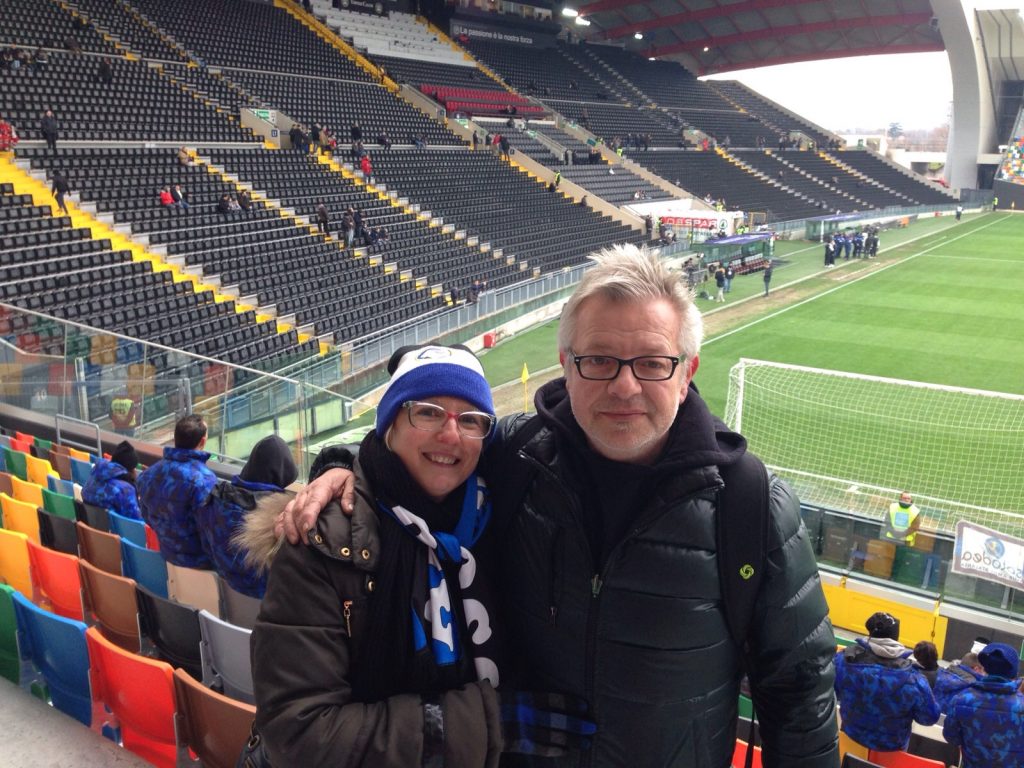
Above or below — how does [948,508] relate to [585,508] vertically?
Result: below

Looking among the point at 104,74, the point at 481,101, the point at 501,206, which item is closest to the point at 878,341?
the point at 501,206

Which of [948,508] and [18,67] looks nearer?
[948,508]

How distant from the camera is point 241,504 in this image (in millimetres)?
3436

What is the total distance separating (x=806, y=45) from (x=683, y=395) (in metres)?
64.9

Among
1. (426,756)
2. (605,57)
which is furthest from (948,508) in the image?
(605,57)

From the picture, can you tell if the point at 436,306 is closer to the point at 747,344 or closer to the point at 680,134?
the point at 747,344

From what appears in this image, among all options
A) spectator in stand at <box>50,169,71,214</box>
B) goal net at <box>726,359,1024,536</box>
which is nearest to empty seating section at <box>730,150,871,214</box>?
goal net at <box>726,359,1024,536</box>

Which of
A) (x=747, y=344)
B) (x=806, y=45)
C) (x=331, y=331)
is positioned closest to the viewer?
(x=331, y=331)

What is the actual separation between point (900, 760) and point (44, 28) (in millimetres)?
27576

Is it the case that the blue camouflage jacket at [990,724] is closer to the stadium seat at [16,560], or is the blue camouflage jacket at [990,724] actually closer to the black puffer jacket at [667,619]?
the black puffer jacket at [667,619]

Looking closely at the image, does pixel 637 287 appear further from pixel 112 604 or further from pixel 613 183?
pixel 613 183

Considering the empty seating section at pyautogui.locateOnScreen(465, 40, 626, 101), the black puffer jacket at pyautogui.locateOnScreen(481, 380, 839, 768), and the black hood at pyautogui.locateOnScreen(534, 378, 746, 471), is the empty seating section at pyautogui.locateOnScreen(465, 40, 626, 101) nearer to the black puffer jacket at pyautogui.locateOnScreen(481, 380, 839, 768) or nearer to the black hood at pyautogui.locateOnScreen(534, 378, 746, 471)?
the black hood at pyautogui.locateOnScreen(534, 378, 746, 471)

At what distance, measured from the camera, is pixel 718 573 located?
5.68 ft

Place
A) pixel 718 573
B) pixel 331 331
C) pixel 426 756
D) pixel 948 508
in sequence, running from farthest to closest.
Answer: pixel 331 331 → pixel 948 508 → pixel 718 573 → pixel 426 756
